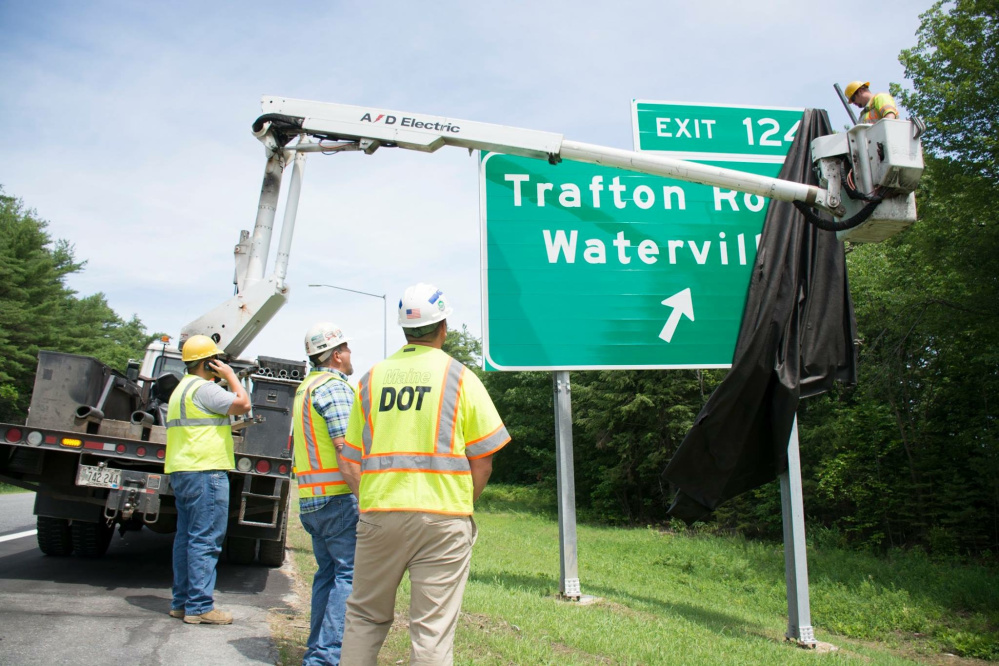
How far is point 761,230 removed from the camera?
26.1 feet

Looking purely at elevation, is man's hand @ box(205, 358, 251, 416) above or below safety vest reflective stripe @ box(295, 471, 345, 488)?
above

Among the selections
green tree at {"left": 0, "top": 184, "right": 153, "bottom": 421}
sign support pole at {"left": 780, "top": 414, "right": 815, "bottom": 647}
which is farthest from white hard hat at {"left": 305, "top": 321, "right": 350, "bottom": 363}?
green tree at {"left": 0, "top": 184, "right": 153, "bottom": 421}

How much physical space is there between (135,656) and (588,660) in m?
2.85

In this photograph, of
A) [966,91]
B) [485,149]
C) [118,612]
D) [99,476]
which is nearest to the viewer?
[118,612]

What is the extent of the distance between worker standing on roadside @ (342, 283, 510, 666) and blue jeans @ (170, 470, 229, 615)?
2798 mm

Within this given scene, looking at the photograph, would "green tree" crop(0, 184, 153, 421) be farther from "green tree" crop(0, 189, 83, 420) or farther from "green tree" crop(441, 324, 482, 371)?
"green tree" crop(441, 324, 482, 371)

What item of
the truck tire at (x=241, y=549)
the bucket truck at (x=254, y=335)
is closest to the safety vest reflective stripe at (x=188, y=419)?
the bucket truck at (x=254, y=335)

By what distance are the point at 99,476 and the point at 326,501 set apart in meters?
3.45

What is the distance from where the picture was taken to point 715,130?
321 inches

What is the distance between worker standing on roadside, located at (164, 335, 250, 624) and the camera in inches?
219

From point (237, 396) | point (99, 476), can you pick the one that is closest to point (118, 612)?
point (99, 476)

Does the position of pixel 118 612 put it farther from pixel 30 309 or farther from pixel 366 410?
pixel 30 309

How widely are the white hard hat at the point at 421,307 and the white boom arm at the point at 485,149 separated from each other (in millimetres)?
4002

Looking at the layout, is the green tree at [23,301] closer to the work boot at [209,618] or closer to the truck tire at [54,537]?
the truck tire at [54,537]
